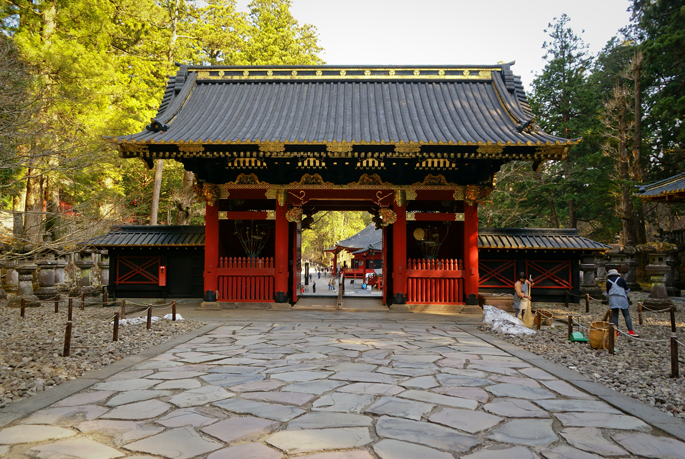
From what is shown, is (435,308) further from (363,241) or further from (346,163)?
(363,241)

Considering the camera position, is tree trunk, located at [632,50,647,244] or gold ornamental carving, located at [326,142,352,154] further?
tree trunk, located at [632,50,647,244]

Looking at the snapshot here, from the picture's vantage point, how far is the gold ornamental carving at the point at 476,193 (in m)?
12.7

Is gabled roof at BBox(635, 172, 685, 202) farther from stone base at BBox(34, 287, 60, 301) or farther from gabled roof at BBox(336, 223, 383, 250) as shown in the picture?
gabled roof at BBox(336, 223, 383, 250)

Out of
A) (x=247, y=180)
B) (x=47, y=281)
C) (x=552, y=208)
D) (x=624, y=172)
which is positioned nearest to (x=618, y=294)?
(x=247, y=180)

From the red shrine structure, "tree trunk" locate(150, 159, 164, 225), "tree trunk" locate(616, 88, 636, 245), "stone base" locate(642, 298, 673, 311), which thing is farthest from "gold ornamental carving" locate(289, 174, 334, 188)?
"tree trunk" locate(616, 88, 636, 245)

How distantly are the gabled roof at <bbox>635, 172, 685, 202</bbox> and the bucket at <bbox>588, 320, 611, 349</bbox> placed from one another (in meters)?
6.96

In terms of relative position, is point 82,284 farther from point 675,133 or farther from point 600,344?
point 675,133

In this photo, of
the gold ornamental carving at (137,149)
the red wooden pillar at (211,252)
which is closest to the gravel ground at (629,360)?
the red wooden pillar at (211,252)

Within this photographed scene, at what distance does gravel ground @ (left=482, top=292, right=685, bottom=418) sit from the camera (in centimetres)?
498

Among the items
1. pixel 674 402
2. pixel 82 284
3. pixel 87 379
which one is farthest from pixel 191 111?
pixel 674 402

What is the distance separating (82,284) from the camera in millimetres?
15484

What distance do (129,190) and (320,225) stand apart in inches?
1485

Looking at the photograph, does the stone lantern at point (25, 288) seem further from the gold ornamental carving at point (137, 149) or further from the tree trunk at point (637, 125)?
the tree trunk at point (637, 125)

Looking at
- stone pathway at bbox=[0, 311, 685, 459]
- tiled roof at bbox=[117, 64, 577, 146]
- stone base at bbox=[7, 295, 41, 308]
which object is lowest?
stone pathway at bbox=[0, 311, 685, 459]
